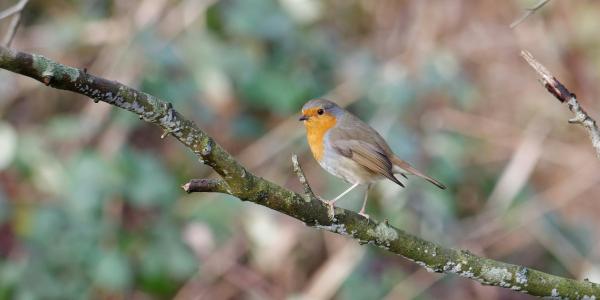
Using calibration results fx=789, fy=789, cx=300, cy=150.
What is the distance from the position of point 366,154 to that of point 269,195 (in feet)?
4.94

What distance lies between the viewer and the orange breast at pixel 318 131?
11.5 ft

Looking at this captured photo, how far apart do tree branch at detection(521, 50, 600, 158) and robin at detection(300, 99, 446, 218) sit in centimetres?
112

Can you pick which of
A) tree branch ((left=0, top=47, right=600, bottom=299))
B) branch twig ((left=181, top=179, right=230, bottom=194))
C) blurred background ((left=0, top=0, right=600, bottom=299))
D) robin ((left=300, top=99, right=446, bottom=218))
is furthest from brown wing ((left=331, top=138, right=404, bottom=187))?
branch twig ((left=181, top=179, right=230, bottom=194))

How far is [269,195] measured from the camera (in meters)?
1.98

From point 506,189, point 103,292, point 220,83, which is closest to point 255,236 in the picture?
point 220,83

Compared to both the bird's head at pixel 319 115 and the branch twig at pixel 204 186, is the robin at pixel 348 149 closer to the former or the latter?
the bird's head at pixel 319 115

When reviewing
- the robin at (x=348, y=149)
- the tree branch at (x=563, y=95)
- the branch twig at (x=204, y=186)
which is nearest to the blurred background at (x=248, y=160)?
the robin at (x=348, y=149)

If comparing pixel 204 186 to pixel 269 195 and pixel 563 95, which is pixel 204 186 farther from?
pixel 563 95

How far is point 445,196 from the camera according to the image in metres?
4.18

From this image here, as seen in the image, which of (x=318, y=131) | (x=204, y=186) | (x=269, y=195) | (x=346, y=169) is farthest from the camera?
Result: (x=318, y=131)

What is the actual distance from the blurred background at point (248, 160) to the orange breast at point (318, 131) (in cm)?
43

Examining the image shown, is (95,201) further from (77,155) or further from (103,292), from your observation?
(103,292)

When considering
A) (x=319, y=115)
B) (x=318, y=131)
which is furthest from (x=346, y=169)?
(x=319, y=115)

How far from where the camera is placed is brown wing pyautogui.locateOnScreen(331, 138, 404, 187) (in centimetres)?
338
